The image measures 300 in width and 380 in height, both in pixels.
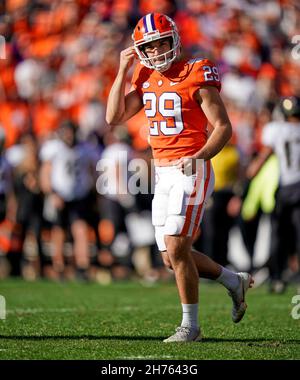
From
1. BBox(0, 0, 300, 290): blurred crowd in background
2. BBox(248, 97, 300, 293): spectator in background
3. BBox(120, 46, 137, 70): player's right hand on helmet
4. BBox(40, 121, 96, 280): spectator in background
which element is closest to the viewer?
BBox(120, 46, 137, 70): player's right hand on helmet

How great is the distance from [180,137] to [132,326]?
4.91ft

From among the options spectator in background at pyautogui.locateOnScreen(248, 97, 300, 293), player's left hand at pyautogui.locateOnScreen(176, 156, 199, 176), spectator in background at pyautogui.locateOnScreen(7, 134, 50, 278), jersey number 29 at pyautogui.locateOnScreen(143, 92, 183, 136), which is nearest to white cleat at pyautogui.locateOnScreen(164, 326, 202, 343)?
player's left hand at pyautogui.locateOnScreen(176, 156, 199, 176)

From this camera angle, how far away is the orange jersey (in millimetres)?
5824

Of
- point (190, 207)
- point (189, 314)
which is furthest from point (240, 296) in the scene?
point (190, 207)

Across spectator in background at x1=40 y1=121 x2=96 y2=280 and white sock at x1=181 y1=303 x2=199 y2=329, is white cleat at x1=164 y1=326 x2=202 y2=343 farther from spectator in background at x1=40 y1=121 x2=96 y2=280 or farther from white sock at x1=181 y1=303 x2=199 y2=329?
spectator in background at x1=40 y1=121 x2=96 y2=280

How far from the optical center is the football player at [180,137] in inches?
227

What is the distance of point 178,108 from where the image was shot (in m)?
5.87

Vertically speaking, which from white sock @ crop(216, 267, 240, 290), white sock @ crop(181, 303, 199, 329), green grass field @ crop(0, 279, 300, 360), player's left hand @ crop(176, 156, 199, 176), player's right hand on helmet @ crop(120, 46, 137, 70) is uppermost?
player's right hand on helmet @ crop(120, 46, 137, 70)

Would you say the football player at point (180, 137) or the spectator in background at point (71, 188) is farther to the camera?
the spectator in background at point (71, 188)

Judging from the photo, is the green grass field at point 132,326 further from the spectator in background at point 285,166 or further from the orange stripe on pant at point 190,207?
the orange stripe on pant at point 190,207

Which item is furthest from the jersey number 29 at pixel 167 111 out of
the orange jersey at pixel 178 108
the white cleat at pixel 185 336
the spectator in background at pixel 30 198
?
the spectator in background at pixel 30 198

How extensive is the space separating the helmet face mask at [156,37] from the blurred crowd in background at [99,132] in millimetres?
4800

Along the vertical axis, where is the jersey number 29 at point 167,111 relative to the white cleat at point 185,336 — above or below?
above
